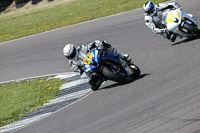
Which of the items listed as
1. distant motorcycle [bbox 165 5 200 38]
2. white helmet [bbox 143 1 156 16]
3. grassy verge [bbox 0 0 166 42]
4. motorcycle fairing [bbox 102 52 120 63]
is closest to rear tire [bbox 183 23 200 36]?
distant motorcycle [bbox 165 5 200 38]

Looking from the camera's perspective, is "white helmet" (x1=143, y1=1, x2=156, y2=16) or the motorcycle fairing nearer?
the motorcycle fairing

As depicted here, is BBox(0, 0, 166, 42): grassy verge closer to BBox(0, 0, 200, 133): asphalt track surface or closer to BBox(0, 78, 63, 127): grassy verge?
BBox(0, 0, 200, 133): asphalt track surface

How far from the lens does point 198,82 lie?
8852mm

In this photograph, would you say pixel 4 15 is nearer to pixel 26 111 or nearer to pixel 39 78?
pixel 39 78

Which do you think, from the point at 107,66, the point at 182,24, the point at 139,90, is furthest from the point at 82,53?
the point at 182,24

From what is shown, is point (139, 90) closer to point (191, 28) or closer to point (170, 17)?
point (191, 28)

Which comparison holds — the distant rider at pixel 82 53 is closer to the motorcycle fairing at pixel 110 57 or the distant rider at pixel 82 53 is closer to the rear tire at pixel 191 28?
the motorcycle fairing at pixel 110 57

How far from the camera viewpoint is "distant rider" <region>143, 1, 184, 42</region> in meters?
13.2

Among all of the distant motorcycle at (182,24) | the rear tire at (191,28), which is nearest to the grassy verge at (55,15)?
the distant motorcycle at (182,24)

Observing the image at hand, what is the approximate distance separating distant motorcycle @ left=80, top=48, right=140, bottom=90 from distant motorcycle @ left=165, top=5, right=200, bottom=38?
7.99ft

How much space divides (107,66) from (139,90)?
4.45ft

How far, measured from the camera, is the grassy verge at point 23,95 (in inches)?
467

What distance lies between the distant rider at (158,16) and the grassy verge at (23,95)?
3.43 meters

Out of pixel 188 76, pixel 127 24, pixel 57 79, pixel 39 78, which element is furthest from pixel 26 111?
pixel 127 24
